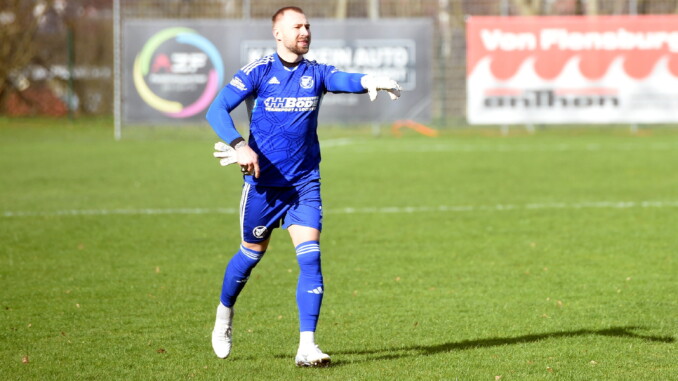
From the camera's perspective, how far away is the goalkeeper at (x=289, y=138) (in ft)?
20.3

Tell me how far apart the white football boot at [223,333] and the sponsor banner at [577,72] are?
20.5 meters

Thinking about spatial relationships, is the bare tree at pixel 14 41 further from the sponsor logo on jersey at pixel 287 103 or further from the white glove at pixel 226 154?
the white glove at pixel 226 154

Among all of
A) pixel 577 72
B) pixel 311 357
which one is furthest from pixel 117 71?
pixel 311 357

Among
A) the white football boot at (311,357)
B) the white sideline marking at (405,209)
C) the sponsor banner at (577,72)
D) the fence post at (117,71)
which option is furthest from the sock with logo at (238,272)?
the fence post at (117,71)

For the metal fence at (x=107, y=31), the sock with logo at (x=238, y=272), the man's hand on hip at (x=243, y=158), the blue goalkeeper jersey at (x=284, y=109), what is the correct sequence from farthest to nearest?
the metal fence at (x=107, y=31) → the sock with logo at (x=238, y=272) → the blue goalkeeper jersey at (x=284, y=109) → the man's hand on hip at (x=243, y=158)

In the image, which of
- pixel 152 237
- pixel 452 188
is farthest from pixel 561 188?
pixel 152 237

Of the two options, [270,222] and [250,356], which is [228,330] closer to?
[250,356]

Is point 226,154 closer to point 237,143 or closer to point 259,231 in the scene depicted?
point 237,143

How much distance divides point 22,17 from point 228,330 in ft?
99.5

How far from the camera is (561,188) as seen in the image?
52.9 ft

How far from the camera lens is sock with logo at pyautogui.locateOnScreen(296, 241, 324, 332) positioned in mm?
6137

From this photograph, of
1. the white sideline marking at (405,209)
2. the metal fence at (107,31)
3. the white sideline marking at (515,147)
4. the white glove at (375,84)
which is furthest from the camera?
the metal fence at (107,31)

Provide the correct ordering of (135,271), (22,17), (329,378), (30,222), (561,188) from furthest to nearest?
(22,17) < (561,188) < (30,222) < (135,271) < (329,378)

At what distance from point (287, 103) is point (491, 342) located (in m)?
2.01
